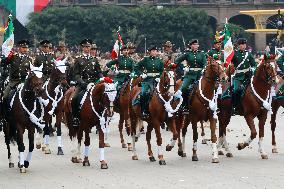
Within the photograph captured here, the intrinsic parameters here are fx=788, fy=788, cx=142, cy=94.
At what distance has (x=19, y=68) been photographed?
17938mm

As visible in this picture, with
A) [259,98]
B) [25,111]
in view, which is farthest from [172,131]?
[25,111]

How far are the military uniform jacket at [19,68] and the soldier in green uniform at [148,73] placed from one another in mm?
2926

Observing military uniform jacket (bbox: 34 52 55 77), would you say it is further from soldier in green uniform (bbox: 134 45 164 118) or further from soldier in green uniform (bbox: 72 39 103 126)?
soldier in green uniform (bbox: 134 45 164 118)

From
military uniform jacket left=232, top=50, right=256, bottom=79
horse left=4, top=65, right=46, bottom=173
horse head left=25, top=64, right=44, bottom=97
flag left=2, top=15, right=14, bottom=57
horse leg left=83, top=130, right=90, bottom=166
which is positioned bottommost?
horse leg left=83, top=130, right=90, bottom=166

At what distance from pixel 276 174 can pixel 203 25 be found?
220ft

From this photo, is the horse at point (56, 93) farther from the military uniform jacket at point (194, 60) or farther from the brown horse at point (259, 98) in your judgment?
the brown horse at point (259, 98)

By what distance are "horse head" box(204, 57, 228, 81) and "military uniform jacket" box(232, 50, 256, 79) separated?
62.4 inches

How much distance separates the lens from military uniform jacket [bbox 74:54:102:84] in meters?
18.6

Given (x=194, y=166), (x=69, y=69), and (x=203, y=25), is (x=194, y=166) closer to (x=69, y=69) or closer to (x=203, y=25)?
(x=69, y=69)

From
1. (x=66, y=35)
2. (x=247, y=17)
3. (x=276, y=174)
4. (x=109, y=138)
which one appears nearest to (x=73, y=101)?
(x=276, y=174)

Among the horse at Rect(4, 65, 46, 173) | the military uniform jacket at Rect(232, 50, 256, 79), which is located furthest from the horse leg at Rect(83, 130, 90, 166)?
the military uniform jacket at Rect(232, 50, 256, 79)

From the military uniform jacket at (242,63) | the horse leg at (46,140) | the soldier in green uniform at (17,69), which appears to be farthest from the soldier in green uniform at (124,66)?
the soldier in green uniform at (17,69)

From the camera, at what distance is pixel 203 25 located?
8275cm

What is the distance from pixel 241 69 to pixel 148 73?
2.57m
